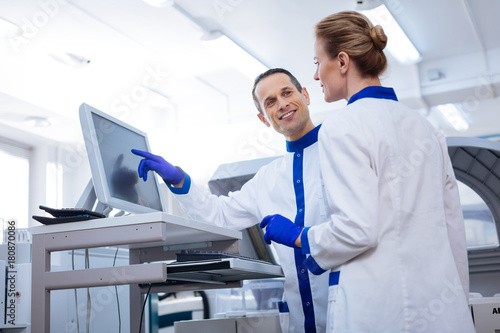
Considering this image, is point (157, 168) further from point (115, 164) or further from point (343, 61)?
point (343, 61)

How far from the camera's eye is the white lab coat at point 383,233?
1295 mm

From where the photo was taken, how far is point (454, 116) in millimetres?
7305

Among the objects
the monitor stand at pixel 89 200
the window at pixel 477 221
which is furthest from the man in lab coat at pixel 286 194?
the window at pixel 477 221

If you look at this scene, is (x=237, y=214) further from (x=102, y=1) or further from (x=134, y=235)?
(x=102, y=1)

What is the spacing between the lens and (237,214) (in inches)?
93.8

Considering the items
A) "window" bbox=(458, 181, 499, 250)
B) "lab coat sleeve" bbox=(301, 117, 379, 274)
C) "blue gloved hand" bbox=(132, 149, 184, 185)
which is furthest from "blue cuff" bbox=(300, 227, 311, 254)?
"window" bbox=(458, 181, 499, 250)

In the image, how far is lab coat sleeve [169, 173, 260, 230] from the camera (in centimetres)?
226

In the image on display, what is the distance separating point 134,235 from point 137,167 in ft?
2.08

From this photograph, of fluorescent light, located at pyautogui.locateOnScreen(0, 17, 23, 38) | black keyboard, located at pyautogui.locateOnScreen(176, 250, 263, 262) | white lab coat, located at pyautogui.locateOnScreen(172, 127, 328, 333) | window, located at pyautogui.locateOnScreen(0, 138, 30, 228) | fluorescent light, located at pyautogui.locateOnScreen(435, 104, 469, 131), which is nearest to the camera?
black keyboard, located at pyautogui.locateOnScreen(176, 250, 263, 262)

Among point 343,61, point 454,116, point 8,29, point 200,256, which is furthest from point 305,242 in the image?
point 454,116

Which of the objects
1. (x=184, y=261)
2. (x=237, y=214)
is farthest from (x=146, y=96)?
(x=184, y=261)

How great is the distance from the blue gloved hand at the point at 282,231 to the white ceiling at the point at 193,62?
3.99 metres

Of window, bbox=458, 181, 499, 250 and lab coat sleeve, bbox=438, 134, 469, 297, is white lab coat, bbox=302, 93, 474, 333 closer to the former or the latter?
lab coat sleeve, bbox=438, 134, 469, 297

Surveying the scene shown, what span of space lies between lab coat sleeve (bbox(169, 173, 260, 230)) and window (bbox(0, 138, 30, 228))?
4.93 metres
